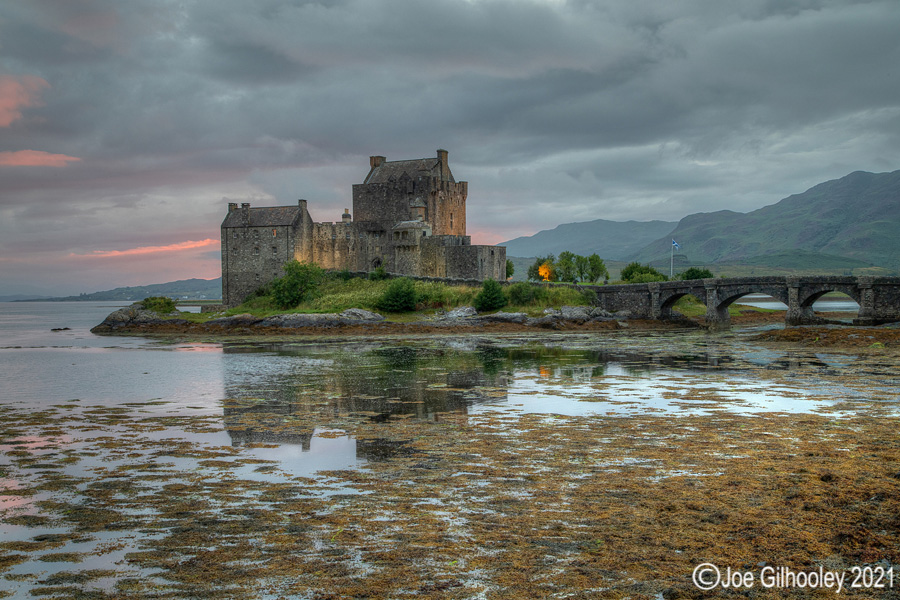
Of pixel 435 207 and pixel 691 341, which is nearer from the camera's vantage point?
pixel 691 341

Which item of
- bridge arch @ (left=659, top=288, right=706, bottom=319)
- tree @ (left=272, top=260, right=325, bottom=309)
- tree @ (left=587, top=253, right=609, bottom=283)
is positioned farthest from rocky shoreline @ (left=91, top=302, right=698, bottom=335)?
tree @ (left=587, top=253, right=609, bottom=283)

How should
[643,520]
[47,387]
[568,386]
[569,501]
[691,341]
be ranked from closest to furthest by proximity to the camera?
[643,520], [569,501], [568,386], [47,387], [691,341]

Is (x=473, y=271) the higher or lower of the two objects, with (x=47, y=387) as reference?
higher

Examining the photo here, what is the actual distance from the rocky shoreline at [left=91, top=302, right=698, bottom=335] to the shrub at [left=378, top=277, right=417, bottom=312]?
7.45 ft

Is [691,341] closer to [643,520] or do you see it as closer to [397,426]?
[397,426]

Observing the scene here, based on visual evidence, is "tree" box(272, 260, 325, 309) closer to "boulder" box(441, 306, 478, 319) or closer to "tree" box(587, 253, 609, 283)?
"boulder" box(441, 306, 478, 319)

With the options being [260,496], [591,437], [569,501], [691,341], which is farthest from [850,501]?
[691,341]

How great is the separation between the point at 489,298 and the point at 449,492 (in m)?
51.9

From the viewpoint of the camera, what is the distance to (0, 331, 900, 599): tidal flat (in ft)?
23.9

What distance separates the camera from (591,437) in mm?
14602

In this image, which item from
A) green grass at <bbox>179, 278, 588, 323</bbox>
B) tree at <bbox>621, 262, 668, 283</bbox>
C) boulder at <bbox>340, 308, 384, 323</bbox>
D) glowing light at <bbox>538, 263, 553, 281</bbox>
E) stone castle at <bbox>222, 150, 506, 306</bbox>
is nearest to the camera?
boulder at <bbox>340, 308, 384, 323</bbox>

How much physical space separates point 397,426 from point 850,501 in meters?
10.1

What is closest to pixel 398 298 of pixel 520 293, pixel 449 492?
pixel 520 293

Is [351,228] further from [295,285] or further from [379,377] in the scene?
[379,377]
